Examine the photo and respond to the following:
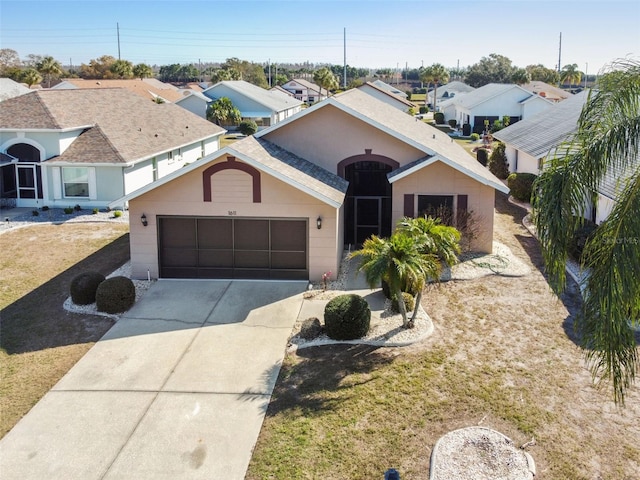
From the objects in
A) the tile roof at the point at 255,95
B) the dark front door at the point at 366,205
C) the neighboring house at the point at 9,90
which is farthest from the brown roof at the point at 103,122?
the tile roof at the point at 255,95

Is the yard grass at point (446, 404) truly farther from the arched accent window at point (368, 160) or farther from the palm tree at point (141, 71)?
the palm tree at point (141, 71)

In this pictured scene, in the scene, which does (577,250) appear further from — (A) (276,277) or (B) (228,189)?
(B) (228,189)

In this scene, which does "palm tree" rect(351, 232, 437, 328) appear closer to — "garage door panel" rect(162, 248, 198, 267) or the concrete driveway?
the concrete driveway

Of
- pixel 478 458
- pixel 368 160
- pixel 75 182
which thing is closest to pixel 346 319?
pixel 478 458

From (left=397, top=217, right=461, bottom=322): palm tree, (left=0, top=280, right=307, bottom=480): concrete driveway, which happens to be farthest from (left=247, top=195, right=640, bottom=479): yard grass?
(left=397, top=217, right=461, bottom=322): palm tree

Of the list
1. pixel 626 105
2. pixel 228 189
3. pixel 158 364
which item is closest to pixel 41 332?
pixel 158 364
